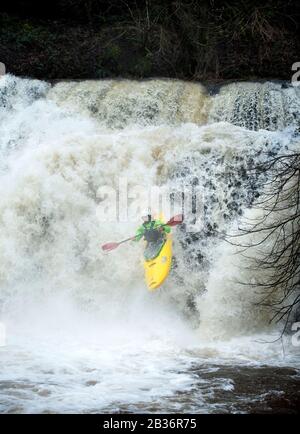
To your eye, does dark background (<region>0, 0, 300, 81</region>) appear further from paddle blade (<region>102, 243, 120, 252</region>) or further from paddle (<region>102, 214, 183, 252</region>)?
paddle blade (<region>102, 243, 120, 252</region>)

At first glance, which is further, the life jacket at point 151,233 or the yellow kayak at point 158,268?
the life jacket at point 151,233

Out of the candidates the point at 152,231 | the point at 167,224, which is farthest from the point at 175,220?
the point at 152,231

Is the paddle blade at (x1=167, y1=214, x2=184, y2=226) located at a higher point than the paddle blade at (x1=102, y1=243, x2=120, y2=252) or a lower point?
higher

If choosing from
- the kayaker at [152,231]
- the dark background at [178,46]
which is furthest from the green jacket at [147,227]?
the dark background at [178,46]

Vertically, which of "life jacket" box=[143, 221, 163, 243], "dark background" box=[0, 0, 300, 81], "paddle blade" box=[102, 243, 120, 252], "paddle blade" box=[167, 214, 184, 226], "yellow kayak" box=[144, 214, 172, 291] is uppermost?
"dark background" box=[0, 0, 300, 81]

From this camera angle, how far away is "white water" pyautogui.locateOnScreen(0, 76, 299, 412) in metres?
5.97

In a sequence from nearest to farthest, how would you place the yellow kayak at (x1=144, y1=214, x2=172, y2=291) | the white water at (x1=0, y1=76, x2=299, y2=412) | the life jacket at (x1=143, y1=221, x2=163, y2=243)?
the white water at (x1=0, y1=76, x2=299, y2=412) < the yellow kayak at (x1=144, y1=214, x2=172, y2=291) < the life jacket at (x1=143, y1=221, x2=163, y2=243)

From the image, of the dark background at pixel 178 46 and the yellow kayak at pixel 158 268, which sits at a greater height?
the dark background at pixel 178 46

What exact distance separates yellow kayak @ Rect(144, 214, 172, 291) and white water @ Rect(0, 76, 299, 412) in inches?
10.2

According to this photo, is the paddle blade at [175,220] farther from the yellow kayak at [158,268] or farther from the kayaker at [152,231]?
the yellow kayak at [158,268]

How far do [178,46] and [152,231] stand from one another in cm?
580

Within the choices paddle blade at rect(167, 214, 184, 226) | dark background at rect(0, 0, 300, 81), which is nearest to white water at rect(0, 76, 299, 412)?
paddle blade at rect(167, 214, 184, 226)

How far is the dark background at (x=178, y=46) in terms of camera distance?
11.8 m
